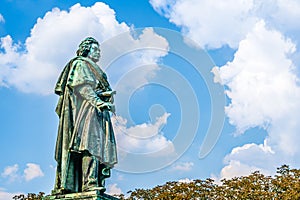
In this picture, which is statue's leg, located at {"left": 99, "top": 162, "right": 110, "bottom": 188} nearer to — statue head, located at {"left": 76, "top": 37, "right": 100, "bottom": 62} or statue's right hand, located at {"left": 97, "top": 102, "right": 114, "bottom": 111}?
statue's right hand, located at {"left": 97, "top": 102, "right": 114, "bottom": 111}

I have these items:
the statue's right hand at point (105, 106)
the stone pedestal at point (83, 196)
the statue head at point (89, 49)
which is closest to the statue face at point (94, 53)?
the statue head at point (89, 49)

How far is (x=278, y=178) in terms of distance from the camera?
36.5m

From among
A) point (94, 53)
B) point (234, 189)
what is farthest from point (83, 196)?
point (234, 189)

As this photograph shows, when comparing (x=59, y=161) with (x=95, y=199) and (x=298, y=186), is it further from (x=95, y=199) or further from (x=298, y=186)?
(x=298, y=186)

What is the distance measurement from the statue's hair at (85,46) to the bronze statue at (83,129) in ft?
0.46

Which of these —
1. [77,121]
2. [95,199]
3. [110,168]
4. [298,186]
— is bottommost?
[95,199]

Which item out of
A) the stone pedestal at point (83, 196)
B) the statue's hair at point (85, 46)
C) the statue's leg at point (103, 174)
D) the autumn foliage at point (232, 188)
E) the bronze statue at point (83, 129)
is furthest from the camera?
the autumn foliage at point (232, 188)

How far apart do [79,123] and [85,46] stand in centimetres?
168

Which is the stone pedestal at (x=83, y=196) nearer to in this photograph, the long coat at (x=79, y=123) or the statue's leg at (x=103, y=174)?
the long coat at (x=79, y=123)

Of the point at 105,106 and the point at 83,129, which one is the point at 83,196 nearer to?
the point at 83,129

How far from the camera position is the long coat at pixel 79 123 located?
8594 millimetres

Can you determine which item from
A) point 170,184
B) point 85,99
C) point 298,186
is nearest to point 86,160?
point 85,99

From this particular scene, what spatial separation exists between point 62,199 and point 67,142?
108cm

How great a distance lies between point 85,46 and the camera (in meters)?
9.54
